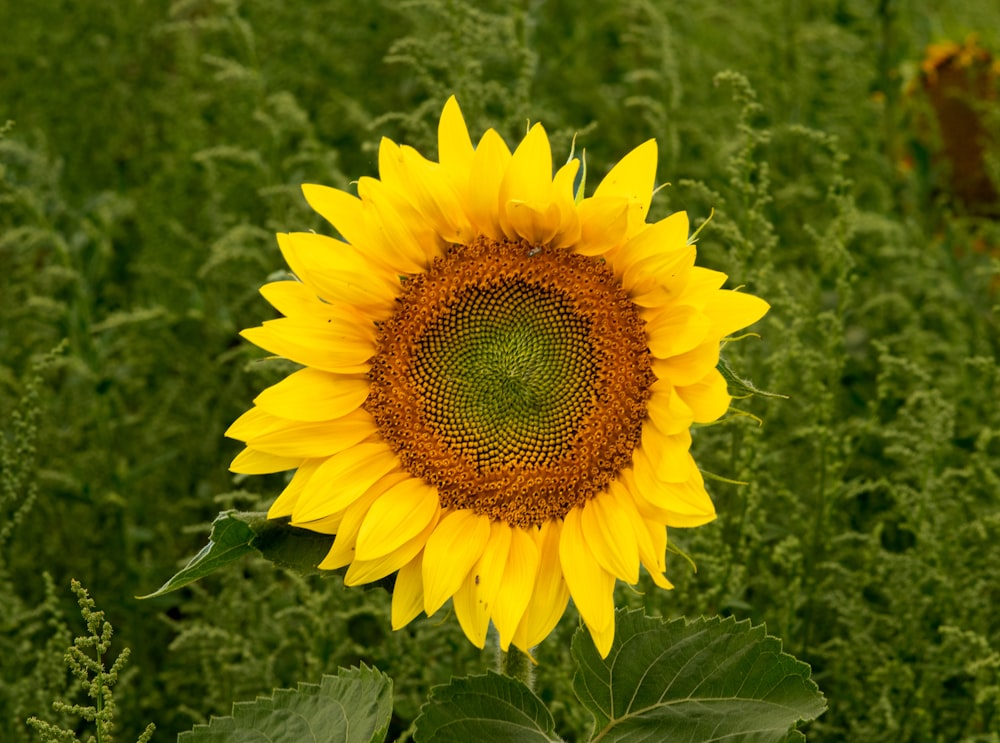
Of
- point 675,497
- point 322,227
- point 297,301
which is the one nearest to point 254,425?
point 297,301

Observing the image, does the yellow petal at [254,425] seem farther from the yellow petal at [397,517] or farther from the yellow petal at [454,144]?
the yellow petal at [454,144]

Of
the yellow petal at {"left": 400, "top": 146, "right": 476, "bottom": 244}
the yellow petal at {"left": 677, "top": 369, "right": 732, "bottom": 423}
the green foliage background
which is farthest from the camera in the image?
the green foliage background

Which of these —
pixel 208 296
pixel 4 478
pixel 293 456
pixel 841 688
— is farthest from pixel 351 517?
pixel 208 296

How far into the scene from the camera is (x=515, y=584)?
4.83ft

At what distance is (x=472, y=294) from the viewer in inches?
61.6

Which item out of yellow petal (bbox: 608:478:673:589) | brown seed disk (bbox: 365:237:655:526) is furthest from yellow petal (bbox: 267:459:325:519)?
yellow petal (bbox: 608:478:673:589)

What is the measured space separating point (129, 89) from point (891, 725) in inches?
109

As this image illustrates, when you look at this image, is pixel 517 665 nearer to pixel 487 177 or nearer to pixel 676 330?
pixel 676 330

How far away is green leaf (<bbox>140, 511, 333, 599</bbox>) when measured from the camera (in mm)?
1419

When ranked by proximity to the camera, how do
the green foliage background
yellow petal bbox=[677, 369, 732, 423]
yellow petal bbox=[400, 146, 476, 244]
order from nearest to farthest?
1. yellow petal bbox=[677, 369, 732, 423]
2. yellow petal bbox=[400, 146, 476, 244]
3. the green foliage background

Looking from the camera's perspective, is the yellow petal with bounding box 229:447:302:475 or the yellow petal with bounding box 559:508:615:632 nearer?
the yellow petal with bounding box 559:508:615:632

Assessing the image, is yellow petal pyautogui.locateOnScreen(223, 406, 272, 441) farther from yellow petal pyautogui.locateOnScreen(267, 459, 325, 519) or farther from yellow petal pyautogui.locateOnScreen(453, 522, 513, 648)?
yellow petal pyautogui.locateOnScreen(453, 522, 513, 648)

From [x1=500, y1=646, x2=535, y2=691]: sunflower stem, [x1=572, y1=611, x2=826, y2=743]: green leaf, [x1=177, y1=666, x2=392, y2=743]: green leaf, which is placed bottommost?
[x1=177, y1=666, x2=392, y2=743]: green leaf

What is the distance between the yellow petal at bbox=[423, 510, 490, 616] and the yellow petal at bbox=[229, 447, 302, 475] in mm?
185
